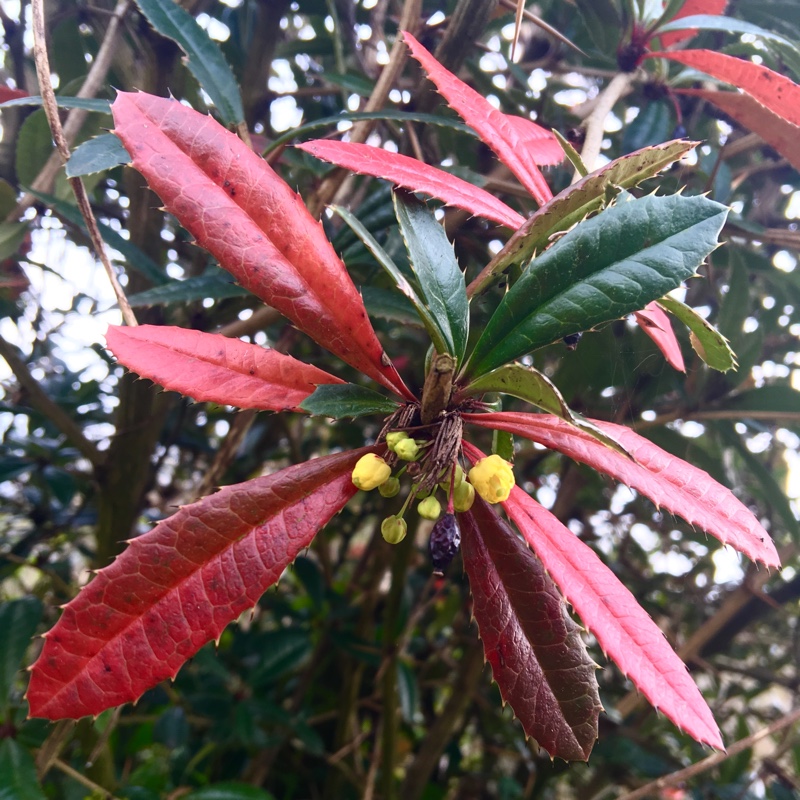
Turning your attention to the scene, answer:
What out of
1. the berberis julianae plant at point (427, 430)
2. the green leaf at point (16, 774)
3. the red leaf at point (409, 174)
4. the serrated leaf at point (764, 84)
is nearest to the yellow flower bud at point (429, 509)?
the berberis julianae plant at point (427, 430)

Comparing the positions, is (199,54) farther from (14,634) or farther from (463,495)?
(14,634)

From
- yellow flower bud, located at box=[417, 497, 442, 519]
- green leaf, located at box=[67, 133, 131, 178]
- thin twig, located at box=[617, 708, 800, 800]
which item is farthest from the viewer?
thin twig, located at box=[617, 708, 800, 800]

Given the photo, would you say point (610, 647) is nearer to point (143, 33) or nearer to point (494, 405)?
point (494, 405)

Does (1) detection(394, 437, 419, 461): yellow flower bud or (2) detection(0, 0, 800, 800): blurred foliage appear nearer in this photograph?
(1) detection(394, 437, 419, 461): yellow flower bud

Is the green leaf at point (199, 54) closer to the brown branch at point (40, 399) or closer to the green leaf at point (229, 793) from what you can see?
the brown branch at point (40, 399)

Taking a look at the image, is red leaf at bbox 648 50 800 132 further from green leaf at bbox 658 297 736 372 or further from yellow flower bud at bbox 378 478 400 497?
yellow flower bud at bbox 378 478 400 497

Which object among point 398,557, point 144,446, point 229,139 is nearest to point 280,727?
point 398,557

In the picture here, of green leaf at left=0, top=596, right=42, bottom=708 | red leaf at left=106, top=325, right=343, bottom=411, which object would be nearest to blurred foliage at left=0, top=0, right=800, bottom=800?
green leaf at left=0, top=596, right=42, bottom=708
